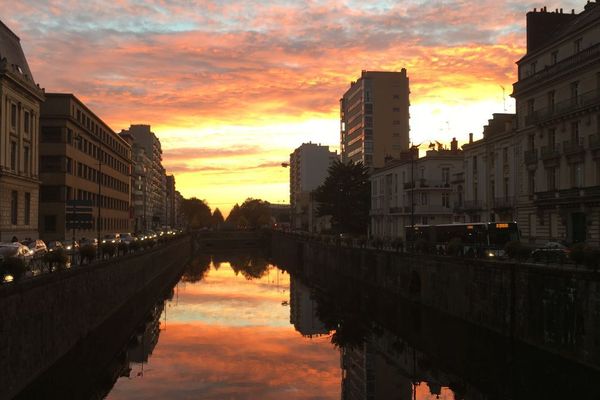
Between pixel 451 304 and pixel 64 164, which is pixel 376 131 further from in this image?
pixel 451 304

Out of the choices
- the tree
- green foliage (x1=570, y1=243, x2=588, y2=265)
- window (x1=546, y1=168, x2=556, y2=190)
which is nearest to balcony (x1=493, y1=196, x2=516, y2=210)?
window (x1=546, y1=168, x2=556, y2=190)

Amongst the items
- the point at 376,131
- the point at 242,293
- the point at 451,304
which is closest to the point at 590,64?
the point at 451,304

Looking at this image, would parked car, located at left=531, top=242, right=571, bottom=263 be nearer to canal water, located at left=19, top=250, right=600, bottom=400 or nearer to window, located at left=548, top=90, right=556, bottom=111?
canal water, located at left=19, top=250, right=600, bottom=400

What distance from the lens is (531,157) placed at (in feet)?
198

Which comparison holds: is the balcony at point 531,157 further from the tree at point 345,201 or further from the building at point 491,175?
the tree at point 345,201

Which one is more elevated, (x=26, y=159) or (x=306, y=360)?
(x=26, y=159)

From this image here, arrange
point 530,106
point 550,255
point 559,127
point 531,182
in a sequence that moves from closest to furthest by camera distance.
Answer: point 550,255 < point 559,127 < point 531,182 < point 530,106

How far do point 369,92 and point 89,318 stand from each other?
467ft

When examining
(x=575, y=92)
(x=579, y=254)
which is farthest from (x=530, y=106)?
(x=579, y=254)

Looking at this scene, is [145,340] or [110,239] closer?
[145,340]

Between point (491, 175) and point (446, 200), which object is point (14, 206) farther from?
point (446, 200)

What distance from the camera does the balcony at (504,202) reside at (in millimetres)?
67938

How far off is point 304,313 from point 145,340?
1705 centimetres

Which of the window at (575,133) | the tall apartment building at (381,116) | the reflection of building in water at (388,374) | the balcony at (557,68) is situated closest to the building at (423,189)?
the balcony at (557,68)
